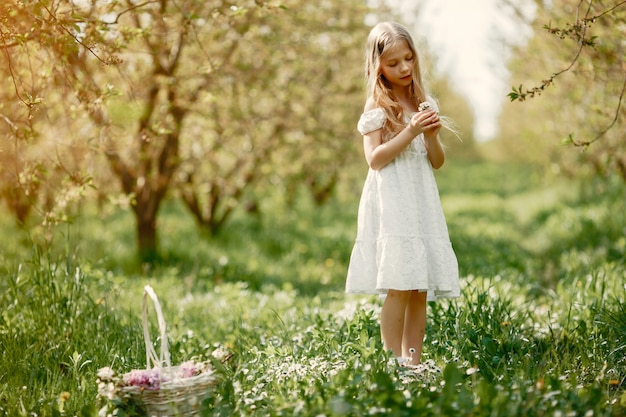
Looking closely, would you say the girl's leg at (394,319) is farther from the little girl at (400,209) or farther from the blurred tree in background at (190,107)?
the blurred tree in background at (190,107)

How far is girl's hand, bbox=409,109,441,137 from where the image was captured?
133 inches

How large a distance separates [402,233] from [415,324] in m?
0.55

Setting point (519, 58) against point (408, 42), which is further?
point (519, 58)

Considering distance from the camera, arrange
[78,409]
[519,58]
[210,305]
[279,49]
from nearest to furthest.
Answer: [78,409]
[210,305]
[279,49]
[519,58]

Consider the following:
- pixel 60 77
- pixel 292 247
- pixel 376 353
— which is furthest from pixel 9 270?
pixel 292 247

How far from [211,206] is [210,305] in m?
4.65

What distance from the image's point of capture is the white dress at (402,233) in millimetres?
3412

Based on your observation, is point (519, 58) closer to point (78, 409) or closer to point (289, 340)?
point (289, 340)

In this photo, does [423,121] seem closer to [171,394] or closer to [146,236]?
[171,394]

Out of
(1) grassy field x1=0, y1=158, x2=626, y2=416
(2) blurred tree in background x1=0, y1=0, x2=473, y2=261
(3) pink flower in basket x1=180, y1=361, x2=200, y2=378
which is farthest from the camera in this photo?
(2) blurred tree in background x1=0, y1=0, x2=473, y2=261

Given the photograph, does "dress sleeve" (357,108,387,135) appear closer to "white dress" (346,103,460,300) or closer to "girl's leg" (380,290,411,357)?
"white dress" (346,103,460,300)

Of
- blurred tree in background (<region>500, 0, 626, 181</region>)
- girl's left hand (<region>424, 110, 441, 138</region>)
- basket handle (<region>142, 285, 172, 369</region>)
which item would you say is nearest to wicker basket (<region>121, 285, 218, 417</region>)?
basket handle (<region>142, 285, 172, 369</region>)

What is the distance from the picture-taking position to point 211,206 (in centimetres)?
1034

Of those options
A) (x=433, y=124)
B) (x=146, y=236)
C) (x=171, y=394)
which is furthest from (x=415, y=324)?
(x=146, y=236)
